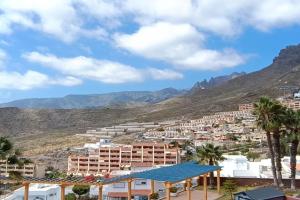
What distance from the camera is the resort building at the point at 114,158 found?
125875mm

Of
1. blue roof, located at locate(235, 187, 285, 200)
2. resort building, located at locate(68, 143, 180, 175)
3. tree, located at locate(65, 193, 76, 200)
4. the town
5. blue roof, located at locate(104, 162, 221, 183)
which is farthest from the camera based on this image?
resort building, located at locate(68, 143, 180, 175)

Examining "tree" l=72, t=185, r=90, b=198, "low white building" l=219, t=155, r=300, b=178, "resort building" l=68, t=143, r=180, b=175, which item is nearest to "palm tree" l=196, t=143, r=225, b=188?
"low white building" l=219, t=155, r=300, b=178

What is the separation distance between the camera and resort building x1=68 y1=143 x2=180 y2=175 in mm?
125875

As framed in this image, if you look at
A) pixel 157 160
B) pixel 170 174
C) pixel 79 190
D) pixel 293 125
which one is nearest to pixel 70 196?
pixel 79 190

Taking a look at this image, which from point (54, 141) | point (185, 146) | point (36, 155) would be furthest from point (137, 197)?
point (54, 141)

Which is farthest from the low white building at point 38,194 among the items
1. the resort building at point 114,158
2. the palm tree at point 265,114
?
the resort building at point 114,158

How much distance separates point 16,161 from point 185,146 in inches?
3792

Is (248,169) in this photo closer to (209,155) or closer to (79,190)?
(209,155)

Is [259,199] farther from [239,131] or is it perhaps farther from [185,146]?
[239,131]

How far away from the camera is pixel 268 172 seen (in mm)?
67188

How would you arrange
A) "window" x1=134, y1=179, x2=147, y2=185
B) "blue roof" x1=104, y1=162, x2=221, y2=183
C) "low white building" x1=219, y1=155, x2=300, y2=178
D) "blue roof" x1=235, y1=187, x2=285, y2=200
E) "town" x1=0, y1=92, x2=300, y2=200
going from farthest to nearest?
"low white building" x1=219, y1=155, x2=300, y2=178, "window" x1=134, y1=179, x2=147, y2=185, "town" x1=0, y1=92, x2=300, y2=200, "blue roof" x1=235, y1=187, x2=285, y2=200, "blue roof" x1=104, y1=162, x2=221, y2=183

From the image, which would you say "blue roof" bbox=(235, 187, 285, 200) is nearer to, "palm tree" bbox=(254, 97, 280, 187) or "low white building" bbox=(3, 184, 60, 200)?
"palm tree" bbox=(254, 97, 280, 187)

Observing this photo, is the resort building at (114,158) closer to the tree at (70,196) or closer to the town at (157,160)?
the town at (157,160)

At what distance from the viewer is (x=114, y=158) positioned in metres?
129
